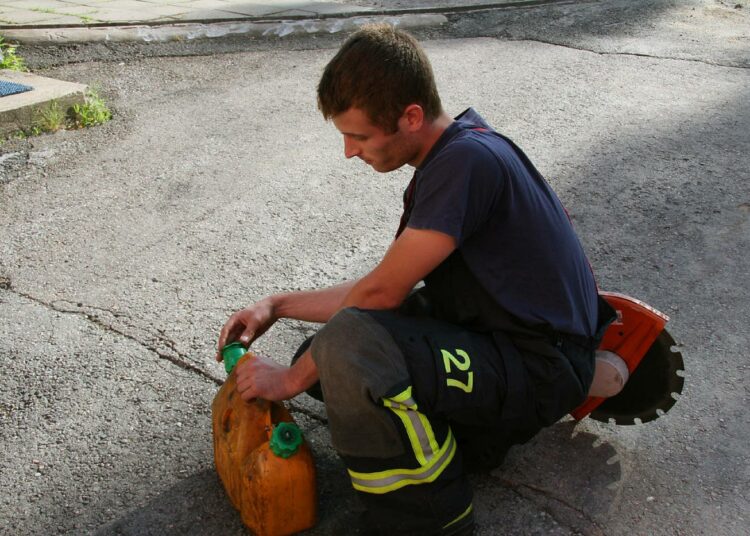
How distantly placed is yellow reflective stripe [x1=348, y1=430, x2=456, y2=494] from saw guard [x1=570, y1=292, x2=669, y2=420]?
0.67 meters

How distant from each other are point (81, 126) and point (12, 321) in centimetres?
219

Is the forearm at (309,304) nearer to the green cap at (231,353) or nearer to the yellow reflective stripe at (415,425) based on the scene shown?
the green cap at (231,353)

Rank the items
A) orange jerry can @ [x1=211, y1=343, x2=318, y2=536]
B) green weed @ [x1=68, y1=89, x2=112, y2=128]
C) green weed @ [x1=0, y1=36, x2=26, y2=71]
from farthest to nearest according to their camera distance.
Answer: green weed @ [x1=0, y1=36, x2=26, y2=71]
green weed @ [x1=68, y1=89, x2=112, y2=128]
orange jerry can @ [x1=211, y1=343, x2=318, y2=536]

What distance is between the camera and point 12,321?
3168 mm

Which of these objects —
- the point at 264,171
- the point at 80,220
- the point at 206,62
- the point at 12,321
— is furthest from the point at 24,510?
the point at 206,62

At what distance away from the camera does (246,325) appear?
2.43m

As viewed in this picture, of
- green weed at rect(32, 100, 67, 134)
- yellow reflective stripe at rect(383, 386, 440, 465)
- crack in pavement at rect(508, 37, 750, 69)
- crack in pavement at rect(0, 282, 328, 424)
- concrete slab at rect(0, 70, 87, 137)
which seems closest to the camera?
yellow reflective stripe at rect(383, 386, 440, 465)

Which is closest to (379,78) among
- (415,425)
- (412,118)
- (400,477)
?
(412,118)

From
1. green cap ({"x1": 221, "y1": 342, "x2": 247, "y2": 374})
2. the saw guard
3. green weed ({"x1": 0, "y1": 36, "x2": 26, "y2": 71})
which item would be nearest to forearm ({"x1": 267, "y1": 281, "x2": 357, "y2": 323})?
green cap ({"x1": 221, "y1": 342, "x2": 247, "y2": 374})

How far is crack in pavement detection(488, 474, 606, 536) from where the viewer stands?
2.18 m

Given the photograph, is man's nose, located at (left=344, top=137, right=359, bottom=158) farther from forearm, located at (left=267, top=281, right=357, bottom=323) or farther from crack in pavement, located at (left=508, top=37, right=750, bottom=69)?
crack in pavement, located at (left=508, top=37, right=750, bottom=69)

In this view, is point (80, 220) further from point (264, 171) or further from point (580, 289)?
point (580, 289)

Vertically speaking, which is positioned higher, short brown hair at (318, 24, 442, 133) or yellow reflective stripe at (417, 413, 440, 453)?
short brown hair at (318, 24, 442, 133)

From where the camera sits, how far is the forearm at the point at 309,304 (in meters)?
2.52
